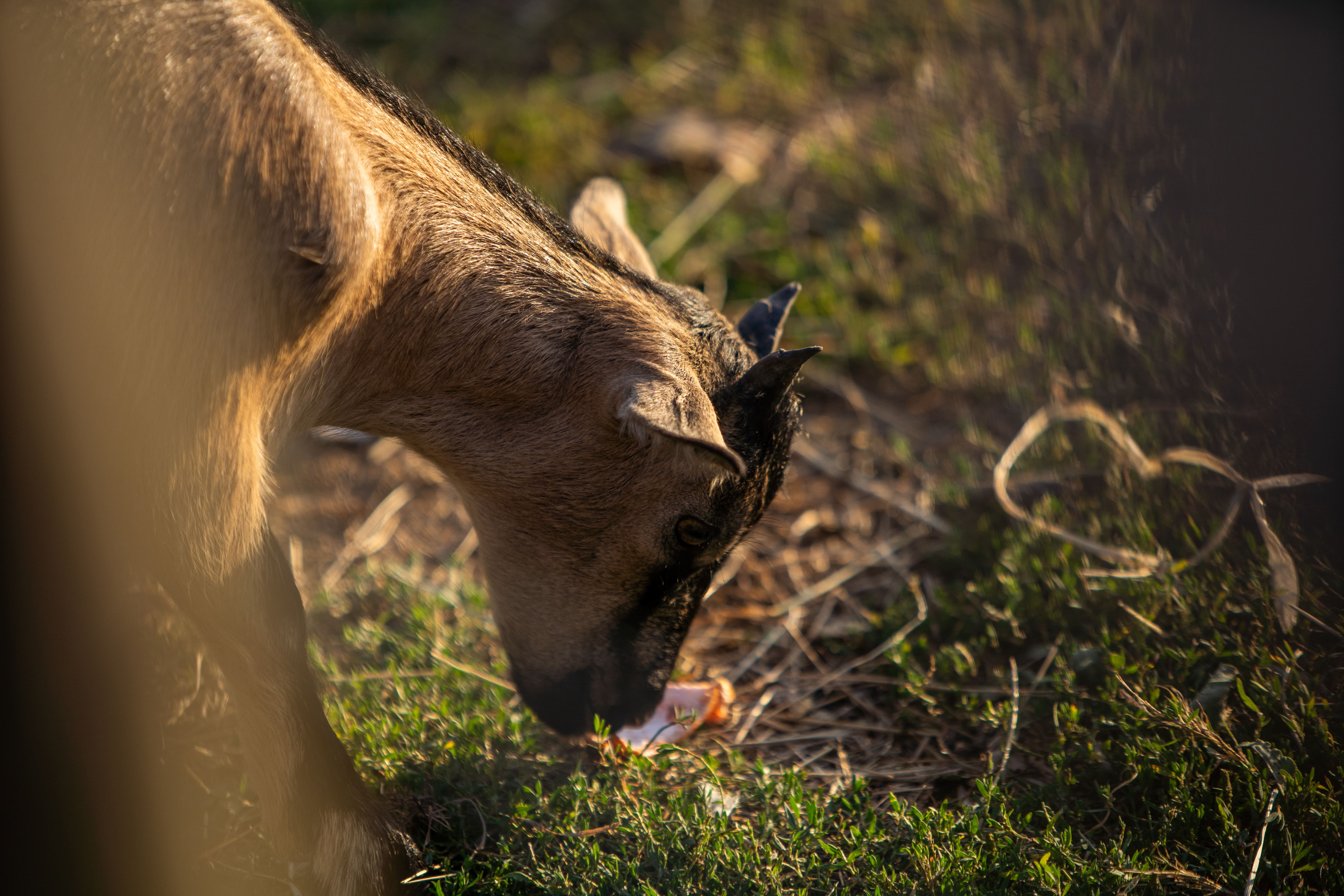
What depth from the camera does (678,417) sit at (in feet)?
8.13

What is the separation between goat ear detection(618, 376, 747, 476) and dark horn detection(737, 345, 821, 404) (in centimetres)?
21

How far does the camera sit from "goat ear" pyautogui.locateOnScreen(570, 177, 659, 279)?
3.40 meters

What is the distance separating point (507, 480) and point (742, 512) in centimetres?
66

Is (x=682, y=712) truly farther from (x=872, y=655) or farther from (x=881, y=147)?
(x=881, y=147)

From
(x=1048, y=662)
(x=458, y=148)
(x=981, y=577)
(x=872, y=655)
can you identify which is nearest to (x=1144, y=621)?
(x=1048, y=662)

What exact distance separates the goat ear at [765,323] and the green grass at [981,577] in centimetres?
124

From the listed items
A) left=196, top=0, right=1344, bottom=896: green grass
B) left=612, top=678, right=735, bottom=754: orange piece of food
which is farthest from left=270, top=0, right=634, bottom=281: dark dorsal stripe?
left=196, top=0, right=1344, bottom=896: green grass

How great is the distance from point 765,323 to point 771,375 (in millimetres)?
616

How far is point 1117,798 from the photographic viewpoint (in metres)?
2.94

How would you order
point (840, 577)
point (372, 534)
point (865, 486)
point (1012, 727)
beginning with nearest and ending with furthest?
point (1012, 727) → point (840, 577) → point (372, 534) → point (865, 486)

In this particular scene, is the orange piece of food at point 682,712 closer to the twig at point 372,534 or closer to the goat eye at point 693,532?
the goat eye at point 693,532

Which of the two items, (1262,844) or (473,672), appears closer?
(1262,844)

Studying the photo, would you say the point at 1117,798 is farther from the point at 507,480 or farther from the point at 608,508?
the point at 507,480

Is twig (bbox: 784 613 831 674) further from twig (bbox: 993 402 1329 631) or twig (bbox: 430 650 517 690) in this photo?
twig (bbox: 430 650 517 690)
